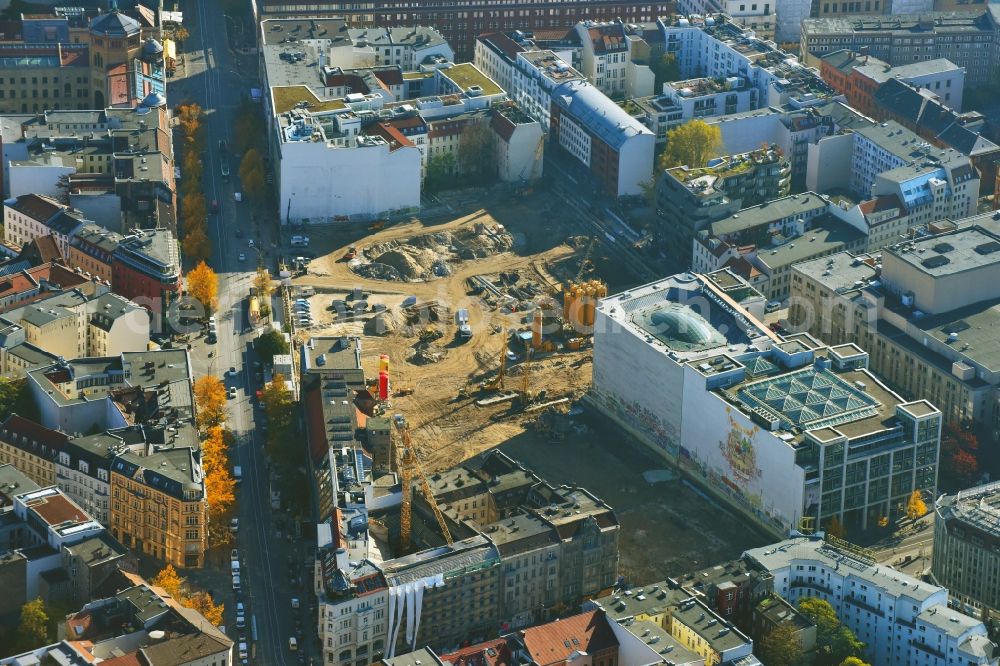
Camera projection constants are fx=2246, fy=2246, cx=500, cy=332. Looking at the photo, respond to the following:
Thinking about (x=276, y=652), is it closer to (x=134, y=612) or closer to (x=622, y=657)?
(x=134, y=612)

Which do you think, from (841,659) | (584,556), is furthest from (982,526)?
(584,556)

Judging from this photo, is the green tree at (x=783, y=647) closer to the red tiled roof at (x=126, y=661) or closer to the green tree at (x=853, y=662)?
the green tree at (x=853, y=662)

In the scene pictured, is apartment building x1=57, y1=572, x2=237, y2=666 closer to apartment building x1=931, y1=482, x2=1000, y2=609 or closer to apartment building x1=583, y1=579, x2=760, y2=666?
apartment building x1=583, y1=579, x2=760, y2=666

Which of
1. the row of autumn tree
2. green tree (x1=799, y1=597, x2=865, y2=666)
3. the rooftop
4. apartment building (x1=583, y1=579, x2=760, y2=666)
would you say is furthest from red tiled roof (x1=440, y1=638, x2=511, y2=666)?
green tree (x1=799, y1=597, x2=865, y2=666)

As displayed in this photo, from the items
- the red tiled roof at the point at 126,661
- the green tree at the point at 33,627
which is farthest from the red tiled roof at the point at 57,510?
the red tiled roof at the point at 126,661

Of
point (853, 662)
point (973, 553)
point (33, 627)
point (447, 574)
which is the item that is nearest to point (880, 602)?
point (853, 662)
